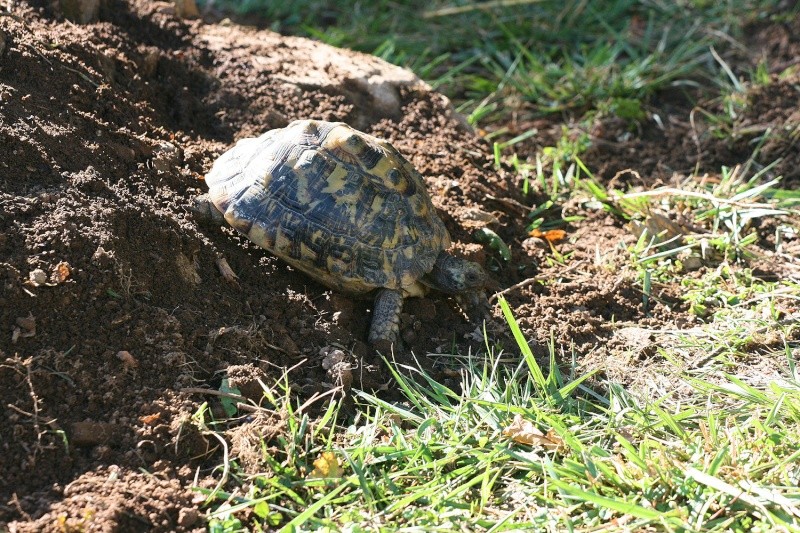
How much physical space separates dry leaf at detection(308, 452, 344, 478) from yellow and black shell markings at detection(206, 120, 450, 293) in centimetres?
112

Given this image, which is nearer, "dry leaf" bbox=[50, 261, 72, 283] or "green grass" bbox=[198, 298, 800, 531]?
"green grass" bbox=[198, 298, 800, 531]

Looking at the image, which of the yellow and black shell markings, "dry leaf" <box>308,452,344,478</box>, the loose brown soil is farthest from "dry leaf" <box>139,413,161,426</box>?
the yellow and black shell markings

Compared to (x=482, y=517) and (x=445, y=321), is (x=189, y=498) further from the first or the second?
(x=445, y=321)

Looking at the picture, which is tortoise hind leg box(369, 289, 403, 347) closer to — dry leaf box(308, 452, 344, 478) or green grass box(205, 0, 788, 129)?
dry leaf box(308, 452, 344, 478)

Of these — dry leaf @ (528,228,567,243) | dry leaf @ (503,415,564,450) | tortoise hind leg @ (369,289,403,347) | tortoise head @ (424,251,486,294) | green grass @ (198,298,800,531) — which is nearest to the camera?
green grass @ (198,298,800,531)

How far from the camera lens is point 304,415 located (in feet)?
11.8

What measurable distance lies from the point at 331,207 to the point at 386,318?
0.63 meters

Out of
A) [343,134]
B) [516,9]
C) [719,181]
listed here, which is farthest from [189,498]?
[516,9]

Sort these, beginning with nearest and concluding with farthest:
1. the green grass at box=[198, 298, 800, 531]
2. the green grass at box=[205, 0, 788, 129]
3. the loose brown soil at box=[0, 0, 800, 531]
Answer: the green grass at box=[198, 298, 800, 531] < the loose brown soil at box=[0, 0, 800, 531] < the green grass at box=[205, 0, 788, 129]

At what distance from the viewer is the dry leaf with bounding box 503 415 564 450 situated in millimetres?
3574

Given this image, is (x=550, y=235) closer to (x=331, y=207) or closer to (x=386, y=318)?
(x=386, y=318)

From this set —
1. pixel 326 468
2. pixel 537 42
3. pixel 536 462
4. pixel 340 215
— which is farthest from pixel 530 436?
pixel 537 42

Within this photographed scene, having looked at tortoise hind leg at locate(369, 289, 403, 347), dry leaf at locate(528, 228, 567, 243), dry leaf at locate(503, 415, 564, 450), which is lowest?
dry leaf at locate(503, 415, 564, 450)

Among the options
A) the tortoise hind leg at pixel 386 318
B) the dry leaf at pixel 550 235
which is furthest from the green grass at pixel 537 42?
the tortoise hind leg at pixel 386 318
